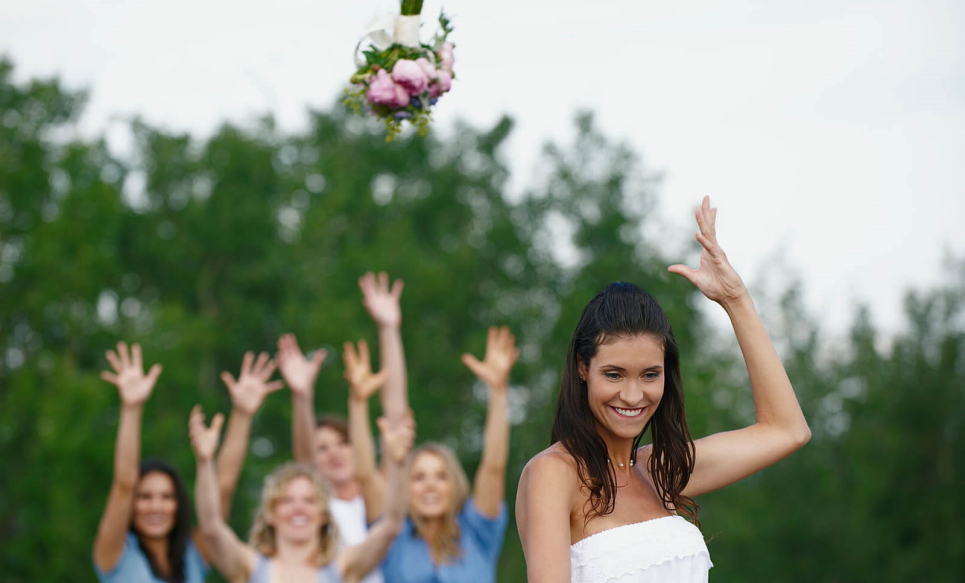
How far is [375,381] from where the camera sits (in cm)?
732

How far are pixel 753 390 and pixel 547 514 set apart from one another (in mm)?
815

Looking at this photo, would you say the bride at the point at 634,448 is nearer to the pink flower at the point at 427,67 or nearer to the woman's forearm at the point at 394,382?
the pink flower at the point at 427,67

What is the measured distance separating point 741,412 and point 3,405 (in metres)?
19.8

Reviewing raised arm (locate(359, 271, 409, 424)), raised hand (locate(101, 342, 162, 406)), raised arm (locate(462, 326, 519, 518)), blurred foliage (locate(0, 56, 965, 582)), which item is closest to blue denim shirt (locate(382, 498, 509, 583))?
raised arm (locate(462, 326, 519, 518))

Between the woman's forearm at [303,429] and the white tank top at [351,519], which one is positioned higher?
the woman's forearm at [303,429]

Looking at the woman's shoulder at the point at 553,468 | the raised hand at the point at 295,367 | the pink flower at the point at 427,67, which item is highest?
the raised hand at the point at 295,367

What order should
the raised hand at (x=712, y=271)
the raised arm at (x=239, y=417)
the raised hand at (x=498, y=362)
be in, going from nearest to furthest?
1. the raised hand at (x=712, y=271)
2. the raised hand at (x=498, y=362)
3. the raised arm at (x=239, y=417)

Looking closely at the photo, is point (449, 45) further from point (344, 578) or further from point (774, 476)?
point (774, 476)

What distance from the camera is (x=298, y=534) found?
6199 mm

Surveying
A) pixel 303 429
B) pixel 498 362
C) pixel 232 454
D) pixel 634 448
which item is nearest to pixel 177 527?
pixel 232 454

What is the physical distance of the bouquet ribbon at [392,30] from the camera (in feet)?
13.7

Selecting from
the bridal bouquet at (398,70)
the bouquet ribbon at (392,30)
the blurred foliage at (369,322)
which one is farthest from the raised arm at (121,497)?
the blurred foliage at (369,322)

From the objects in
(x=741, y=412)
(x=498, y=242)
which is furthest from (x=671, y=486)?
(x=741, y=412)

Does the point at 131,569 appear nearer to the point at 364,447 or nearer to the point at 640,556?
the point at 364,447
